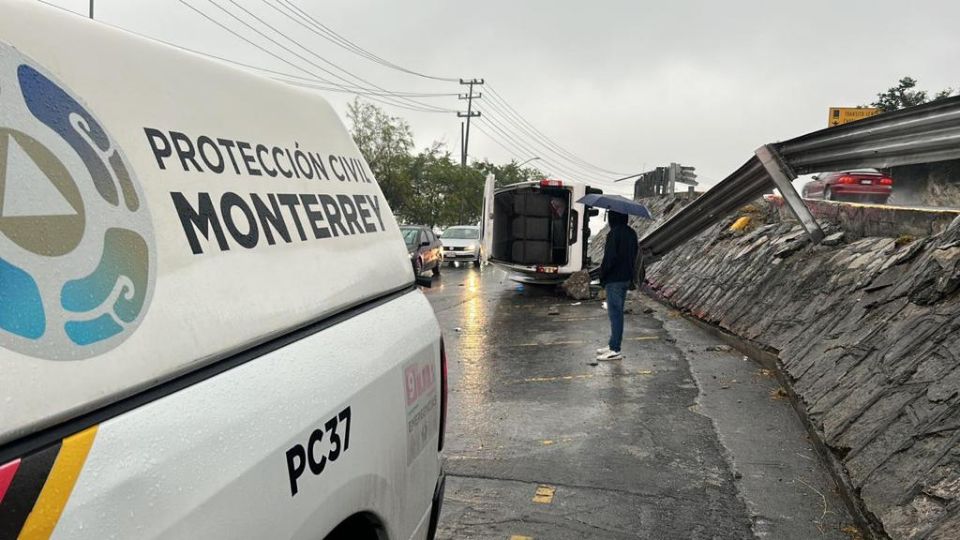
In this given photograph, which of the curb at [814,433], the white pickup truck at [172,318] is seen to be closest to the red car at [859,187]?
the curb at [814,433]

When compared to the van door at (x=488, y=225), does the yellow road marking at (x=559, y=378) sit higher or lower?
lower

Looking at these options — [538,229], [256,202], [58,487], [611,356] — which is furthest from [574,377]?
[538,229]

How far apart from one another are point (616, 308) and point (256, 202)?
7.07 m

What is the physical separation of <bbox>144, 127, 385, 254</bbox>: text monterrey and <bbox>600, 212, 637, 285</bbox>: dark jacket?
639 centimetres

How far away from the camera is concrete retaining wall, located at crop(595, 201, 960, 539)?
3.58 m

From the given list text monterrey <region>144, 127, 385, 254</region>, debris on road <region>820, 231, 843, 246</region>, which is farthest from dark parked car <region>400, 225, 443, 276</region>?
text monterrey <region>144, 127, 385, 254</region>

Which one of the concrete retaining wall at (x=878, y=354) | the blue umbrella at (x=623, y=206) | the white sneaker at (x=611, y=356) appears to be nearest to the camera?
the concrete retaining wall at (x=878, y=354)

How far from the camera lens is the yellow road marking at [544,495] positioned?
14.1 feet

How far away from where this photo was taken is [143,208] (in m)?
1.43

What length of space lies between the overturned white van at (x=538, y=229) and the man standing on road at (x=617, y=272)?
21.4ft

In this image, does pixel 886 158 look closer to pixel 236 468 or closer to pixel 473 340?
pixel 473 340

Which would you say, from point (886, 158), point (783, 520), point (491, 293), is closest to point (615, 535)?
point (783, 520)

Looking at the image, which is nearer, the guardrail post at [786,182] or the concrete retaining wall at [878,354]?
the concrete retaining wall at [878,354]

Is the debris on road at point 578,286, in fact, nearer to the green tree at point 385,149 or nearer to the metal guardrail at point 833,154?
the metal guardrail at point 833,154
